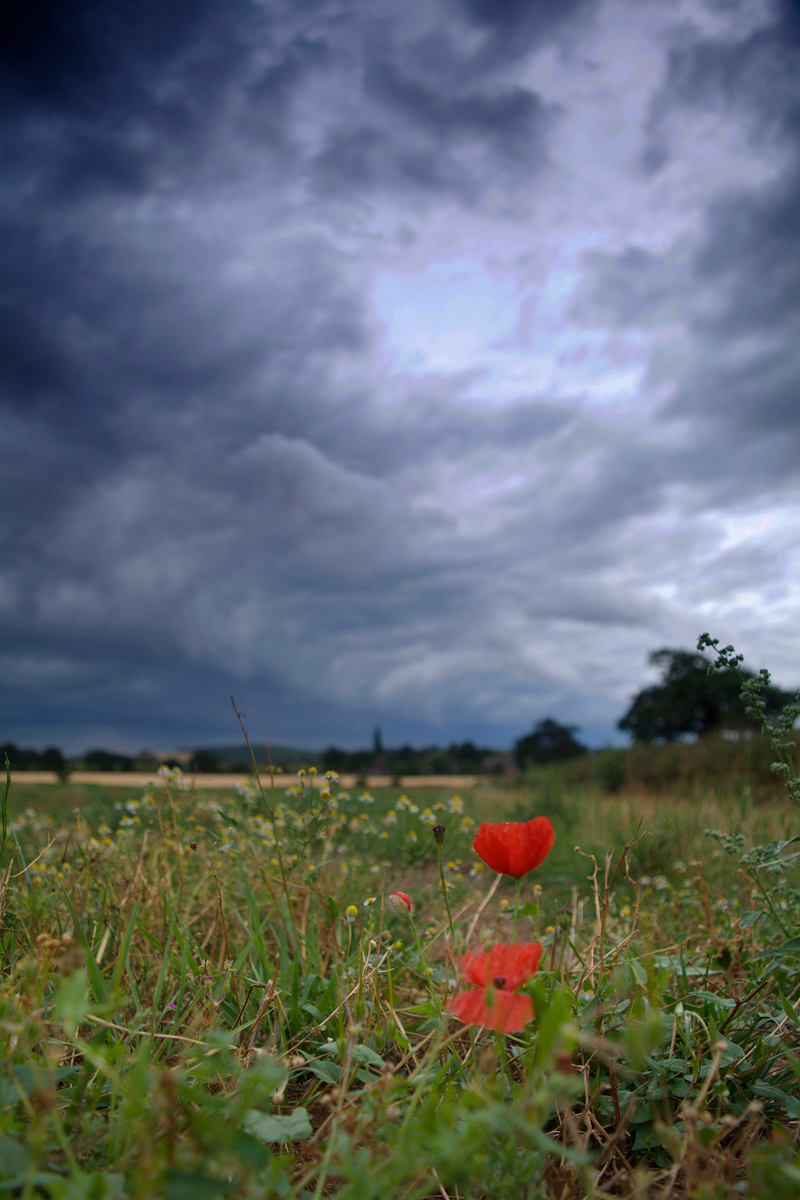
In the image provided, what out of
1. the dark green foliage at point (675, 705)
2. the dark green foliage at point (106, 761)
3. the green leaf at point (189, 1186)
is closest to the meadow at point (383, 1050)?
the green leaf at point (189, 1186)

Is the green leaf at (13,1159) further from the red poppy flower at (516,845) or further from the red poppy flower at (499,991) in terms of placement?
the red poppy flower at (516,845)

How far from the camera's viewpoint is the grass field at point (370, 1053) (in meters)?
0.99

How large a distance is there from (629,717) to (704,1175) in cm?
3498

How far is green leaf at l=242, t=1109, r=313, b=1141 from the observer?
3.74 feet

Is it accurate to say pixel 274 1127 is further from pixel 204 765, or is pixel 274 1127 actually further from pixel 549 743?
pixel 549 743

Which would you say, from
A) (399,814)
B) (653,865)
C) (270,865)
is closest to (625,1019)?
(270,865)

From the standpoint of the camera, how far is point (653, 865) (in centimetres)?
525

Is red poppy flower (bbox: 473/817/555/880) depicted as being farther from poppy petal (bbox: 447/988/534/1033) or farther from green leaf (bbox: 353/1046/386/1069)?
green leaf (bbox: 353/1046/386/1069)

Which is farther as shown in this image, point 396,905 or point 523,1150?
point 396,905

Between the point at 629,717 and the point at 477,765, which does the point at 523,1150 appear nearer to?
the point at 477,765

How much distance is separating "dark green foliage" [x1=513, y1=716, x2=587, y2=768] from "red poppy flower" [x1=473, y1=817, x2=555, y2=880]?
4013cm

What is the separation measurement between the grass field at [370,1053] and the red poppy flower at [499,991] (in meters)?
0.03

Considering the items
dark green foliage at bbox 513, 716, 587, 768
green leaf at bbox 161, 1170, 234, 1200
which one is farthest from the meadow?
dark green foliage at bbox 513, 716, 587, 768

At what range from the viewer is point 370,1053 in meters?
1.55
